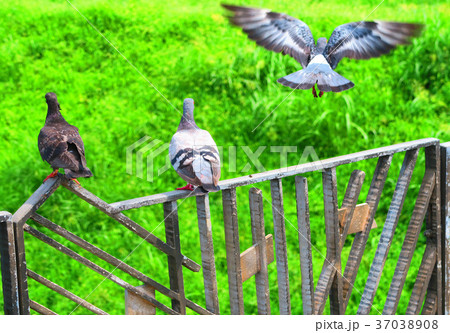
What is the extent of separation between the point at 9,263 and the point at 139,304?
633mm

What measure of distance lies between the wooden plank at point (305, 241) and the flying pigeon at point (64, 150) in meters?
1.10

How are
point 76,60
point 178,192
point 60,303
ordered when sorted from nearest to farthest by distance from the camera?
point 178,192
point 60,303
point 76,60

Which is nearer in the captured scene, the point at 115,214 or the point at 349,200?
the point at 115,214

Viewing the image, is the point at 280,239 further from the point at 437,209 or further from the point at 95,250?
the point at 437,209

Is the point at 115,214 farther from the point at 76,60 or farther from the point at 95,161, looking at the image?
the point at 76,60

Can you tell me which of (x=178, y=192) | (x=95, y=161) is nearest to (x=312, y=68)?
(x=178, y=192)

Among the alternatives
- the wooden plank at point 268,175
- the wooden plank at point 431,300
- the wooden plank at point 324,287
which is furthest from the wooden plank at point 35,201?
the wooden plank at point 431,300

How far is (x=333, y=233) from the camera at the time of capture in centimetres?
347

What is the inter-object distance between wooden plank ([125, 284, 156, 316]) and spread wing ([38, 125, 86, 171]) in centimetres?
60

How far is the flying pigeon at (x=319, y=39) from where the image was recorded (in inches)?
111

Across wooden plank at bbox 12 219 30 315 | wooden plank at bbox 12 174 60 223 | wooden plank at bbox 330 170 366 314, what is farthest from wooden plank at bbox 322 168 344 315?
wooden plank at bbox 12 219 30 315

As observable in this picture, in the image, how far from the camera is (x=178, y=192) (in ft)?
9.23

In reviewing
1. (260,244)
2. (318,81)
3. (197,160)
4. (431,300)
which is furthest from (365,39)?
(431,300)

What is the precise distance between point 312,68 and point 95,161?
351cm
